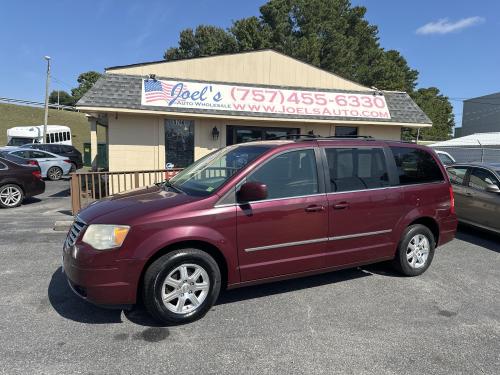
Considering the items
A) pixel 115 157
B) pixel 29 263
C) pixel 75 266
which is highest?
pixel 115 157

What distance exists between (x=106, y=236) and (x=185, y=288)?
2.90 ft

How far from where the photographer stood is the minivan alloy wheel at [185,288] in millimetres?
3457

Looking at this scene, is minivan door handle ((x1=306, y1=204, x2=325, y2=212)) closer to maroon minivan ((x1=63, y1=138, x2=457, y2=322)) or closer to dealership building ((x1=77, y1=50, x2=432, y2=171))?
maroon minivan ((x1=63, y1=138, x2=457, y2=322))

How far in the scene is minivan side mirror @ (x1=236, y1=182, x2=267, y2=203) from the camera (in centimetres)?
352

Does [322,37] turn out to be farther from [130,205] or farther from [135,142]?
[130,205]

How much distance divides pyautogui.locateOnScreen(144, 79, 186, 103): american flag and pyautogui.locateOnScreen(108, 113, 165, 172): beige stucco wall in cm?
56

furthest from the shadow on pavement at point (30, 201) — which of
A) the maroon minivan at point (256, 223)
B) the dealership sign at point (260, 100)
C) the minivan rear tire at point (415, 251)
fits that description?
the minivan rear tire at point (415, 251)

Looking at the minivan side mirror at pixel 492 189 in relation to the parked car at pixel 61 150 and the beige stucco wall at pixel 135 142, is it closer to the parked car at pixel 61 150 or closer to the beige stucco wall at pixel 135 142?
the beige stucco wall at pixel 135 142

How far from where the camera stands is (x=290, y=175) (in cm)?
400

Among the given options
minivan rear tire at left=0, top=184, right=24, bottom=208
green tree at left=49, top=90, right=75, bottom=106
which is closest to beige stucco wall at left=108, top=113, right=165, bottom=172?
minivan rear tire at left=0, top=184, right=24, bottom=208

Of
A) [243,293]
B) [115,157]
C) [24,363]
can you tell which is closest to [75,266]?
[24,363]

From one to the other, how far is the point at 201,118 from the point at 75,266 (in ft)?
27.7

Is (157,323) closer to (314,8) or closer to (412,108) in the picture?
(412,108)

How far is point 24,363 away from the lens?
2855 millimetres
